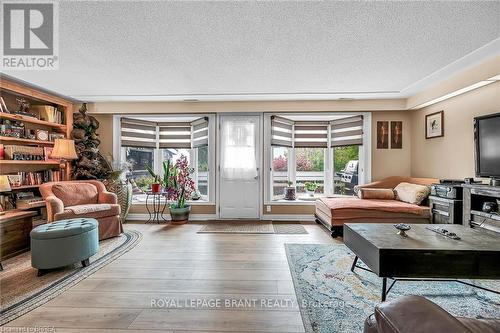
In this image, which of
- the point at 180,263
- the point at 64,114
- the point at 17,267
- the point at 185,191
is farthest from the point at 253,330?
the point at 64,114

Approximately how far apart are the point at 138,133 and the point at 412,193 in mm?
5364

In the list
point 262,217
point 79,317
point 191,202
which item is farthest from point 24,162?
point 262,217

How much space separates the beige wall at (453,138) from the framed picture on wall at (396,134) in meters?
0.23

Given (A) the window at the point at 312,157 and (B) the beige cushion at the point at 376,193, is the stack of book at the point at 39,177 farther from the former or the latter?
(B) the beige cushion at the point at 376,193

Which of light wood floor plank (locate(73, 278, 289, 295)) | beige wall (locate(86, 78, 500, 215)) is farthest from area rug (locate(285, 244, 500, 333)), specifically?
beige wall (locate(86, 78, 500, 215))

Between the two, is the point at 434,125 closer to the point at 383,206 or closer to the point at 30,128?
the point at 383,206

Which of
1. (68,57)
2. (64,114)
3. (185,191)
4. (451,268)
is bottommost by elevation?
(451,268)

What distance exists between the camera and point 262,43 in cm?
239

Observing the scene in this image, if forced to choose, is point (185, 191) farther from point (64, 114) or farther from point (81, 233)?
point (64, 114)

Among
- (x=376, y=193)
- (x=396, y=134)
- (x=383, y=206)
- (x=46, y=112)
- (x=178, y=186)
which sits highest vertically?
(x=46, y=112)

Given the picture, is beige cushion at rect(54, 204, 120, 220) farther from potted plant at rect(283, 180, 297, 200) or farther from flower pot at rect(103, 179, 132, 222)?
potted plant at rect(283, 180, 297, 200)

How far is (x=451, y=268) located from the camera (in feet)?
5.98

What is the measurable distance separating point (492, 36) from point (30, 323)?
471 cm

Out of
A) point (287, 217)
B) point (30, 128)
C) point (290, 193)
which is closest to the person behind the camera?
point (30, 128)
